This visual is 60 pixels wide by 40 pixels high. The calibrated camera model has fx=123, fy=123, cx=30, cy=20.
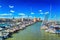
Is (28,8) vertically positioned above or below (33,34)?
above

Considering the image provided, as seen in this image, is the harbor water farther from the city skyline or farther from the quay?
the city skyline

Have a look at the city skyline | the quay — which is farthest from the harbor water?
the city skyline

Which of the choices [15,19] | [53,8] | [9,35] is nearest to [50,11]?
[53,8]

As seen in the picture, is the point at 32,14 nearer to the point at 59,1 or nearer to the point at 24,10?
the point at 24,10

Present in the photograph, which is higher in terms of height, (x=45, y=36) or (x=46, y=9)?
(x=46, y=9)

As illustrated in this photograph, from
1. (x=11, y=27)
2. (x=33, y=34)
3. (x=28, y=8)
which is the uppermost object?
(x=28, y=8)

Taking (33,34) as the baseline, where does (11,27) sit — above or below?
above
